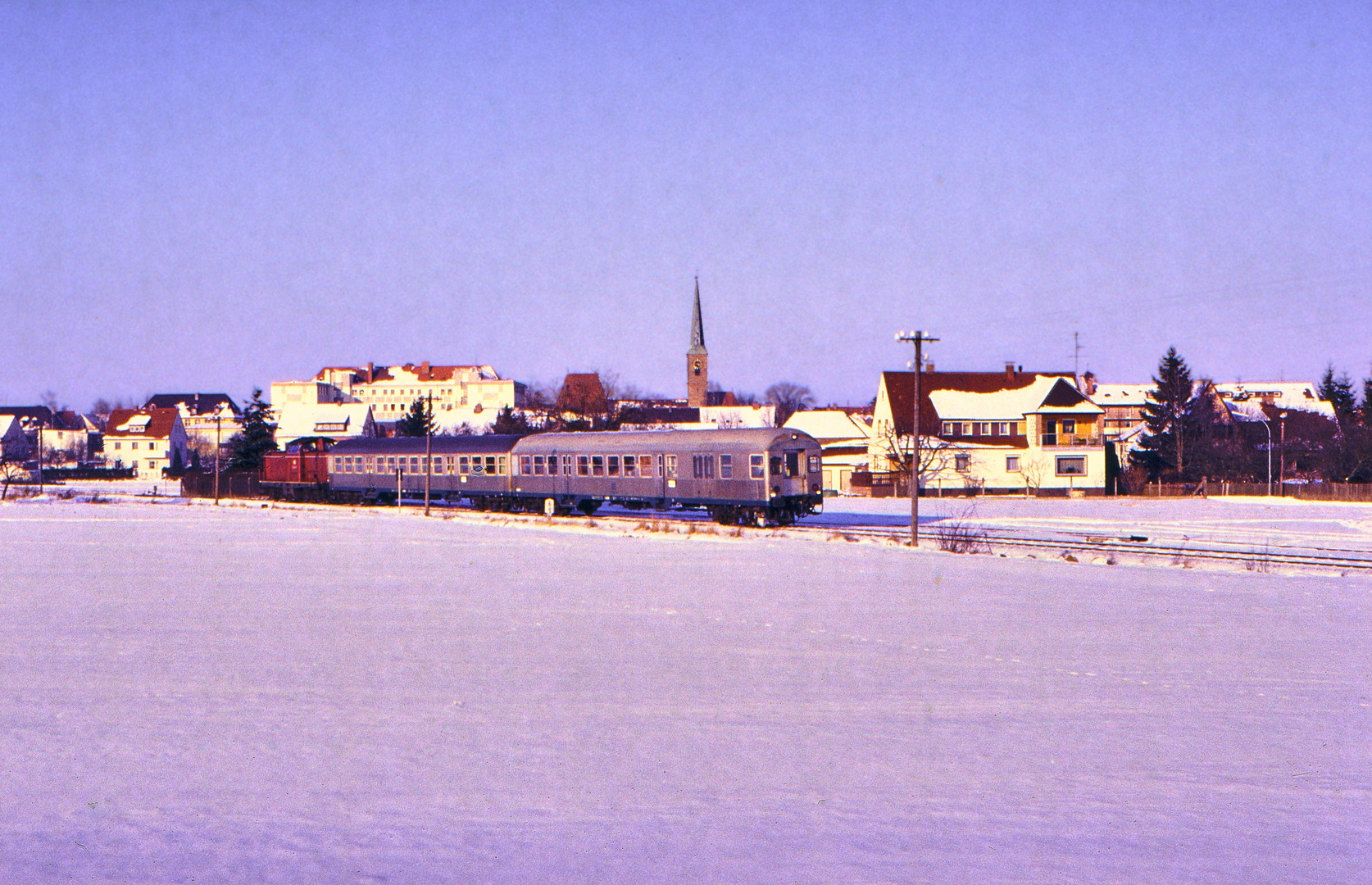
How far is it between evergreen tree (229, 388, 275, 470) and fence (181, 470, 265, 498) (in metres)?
1.22

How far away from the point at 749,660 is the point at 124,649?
25.8 ft

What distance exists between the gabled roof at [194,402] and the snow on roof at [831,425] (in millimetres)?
118132

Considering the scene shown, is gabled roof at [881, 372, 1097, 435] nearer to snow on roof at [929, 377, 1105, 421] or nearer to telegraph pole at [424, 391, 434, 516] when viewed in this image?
snow on roof at [929, 377, 1105, 421]

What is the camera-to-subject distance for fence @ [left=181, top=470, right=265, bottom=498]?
67875 mm

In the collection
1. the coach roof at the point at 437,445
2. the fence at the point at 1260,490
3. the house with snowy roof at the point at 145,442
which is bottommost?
the fence at the point at 1260,490

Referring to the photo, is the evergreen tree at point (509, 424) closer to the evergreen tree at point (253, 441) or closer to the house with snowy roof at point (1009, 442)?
the evergreen tree at point (253, 441)

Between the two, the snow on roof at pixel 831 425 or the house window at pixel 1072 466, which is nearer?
the house window at pixel 1072 466

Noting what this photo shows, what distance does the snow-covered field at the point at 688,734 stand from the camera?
720cm

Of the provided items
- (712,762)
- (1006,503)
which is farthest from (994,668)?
(1006,503)

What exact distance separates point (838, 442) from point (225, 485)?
43.6 meters

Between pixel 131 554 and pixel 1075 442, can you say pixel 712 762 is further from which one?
pixel 1075 442

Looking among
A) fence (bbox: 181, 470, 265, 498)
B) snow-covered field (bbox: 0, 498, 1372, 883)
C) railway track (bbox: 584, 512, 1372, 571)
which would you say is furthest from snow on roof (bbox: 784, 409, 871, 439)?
snow-covered field (bbox: 0, 498, 1372, 883)

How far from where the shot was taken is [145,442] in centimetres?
12456

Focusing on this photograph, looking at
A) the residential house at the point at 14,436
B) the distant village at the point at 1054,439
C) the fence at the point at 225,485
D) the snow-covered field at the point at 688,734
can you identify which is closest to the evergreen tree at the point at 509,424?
the distant village at the point at 1054,439
